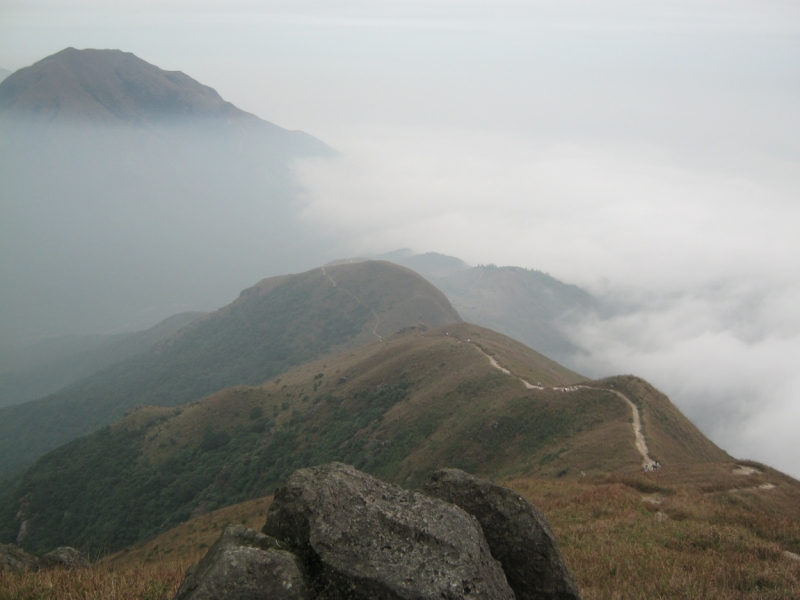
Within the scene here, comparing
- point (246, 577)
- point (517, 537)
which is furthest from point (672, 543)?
point (246, 577)

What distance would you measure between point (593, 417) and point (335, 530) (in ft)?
123

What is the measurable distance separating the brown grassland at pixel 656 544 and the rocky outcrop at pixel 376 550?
7.50 ft

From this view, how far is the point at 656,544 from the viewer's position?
36.8 ft

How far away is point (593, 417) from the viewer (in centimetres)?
3778

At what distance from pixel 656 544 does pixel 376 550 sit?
9.61 meters

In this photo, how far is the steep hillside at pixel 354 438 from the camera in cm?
3712

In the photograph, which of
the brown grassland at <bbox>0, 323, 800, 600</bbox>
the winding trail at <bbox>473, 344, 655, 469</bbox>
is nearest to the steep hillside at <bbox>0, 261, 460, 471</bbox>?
the brown grassland at <bbox>0, 323, 800, 600</bbox>

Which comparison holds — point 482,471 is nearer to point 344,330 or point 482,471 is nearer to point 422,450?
point 422,450

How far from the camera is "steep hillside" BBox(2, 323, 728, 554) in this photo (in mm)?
37125


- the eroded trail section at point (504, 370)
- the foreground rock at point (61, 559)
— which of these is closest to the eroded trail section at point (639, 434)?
the eroded trail section at point (504, 370)

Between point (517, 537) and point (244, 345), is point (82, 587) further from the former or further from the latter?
point (244, 345)

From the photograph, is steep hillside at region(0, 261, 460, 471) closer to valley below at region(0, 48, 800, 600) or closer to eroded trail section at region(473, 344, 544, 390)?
valley below at region(0, 48, 800, 600)

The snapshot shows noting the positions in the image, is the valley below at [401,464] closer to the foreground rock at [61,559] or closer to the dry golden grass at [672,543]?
the dry golden grass at [672,543]

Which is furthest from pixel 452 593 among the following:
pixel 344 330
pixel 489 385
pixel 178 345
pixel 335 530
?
pixel 178 345
